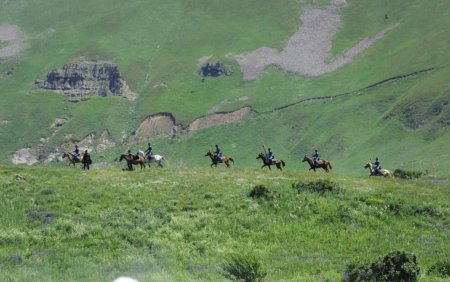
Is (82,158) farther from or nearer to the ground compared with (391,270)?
farther from the ground

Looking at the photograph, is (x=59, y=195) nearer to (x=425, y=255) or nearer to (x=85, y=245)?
(x=85, y=245)

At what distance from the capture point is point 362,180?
56656 millimetres

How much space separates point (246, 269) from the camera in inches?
970

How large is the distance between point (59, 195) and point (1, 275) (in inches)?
687

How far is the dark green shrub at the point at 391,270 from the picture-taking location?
81.2 ft

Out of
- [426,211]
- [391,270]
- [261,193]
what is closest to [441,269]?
→ [391,270]

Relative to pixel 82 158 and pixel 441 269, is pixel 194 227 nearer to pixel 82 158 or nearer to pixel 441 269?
pixel 441 269

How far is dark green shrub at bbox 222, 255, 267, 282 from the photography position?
24594 mm

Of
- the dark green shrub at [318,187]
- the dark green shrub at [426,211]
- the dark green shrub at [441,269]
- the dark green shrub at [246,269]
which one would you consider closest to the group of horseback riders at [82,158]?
the dark green shrub at [318,187]

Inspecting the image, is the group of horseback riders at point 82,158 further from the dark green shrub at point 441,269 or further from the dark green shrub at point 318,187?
the dark green shrub at point 441,269

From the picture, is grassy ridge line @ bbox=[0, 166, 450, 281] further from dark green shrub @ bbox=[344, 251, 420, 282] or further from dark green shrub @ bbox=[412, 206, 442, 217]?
dark green shrub @ bbox=[344, 251, 420, 282]

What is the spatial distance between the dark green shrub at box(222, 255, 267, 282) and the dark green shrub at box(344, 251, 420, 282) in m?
3.92

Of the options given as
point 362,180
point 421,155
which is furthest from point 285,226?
point 421,155

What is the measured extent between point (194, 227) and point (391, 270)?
1395 cm
